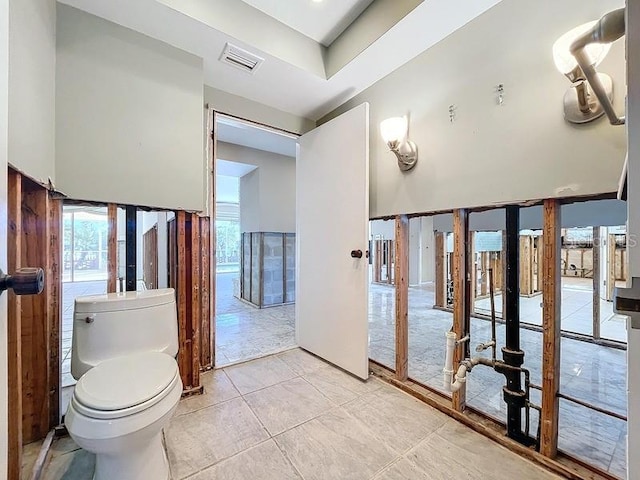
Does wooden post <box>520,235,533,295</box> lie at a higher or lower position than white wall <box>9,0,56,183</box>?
lower

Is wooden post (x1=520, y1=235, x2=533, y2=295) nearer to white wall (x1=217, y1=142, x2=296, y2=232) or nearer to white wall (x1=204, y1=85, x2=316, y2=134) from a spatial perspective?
white wall (x1=217, y1=142, x2=296, y2=232)

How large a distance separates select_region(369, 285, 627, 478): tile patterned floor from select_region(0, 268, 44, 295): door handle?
2.24 meters

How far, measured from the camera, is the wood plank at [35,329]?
142cm

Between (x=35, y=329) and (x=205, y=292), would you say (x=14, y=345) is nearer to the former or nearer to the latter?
(x=35, y=329)

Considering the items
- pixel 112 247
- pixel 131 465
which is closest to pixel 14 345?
pixel 131 465

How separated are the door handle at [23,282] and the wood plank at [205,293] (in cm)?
161

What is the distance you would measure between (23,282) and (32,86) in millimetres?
1224

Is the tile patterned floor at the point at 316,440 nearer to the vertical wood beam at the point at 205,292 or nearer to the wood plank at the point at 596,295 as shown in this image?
the vertical wood beam at the point at 205,292

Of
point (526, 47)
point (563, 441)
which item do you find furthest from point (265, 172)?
point (563, 441)

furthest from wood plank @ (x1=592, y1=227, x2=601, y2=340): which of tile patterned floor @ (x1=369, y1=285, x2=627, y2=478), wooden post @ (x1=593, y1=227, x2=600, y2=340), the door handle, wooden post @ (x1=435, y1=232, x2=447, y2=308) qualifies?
the door handle

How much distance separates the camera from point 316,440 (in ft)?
4.99

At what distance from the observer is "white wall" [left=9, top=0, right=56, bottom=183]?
1046mm

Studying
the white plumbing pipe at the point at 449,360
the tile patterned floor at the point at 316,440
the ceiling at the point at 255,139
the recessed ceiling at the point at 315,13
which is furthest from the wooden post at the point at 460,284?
the ceiling at the point at 255,139

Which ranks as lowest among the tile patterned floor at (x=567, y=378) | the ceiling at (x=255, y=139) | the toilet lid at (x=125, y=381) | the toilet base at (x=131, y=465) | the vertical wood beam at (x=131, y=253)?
the tile patterned floor at (x=567, y=378)
